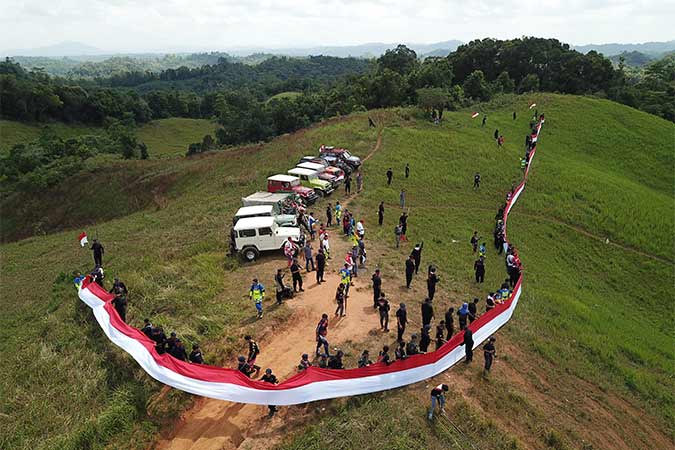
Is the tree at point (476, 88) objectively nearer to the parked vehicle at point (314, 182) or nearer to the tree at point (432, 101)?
the tree at point (432, 101)

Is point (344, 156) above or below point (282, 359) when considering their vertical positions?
above

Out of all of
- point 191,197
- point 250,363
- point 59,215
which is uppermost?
point 250,363

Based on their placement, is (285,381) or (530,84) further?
(530,84)

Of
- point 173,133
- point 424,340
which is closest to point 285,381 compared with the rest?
point 424,340

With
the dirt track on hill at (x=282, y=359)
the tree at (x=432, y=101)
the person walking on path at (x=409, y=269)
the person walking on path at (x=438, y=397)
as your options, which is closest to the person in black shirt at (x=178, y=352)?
the dirt track on hill at (x=282, y=359)

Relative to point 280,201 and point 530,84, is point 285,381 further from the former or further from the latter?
point 530,84

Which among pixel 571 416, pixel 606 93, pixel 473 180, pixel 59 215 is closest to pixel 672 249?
pixel 473 180

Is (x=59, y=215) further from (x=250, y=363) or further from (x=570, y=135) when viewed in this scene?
(x=570, y=135)
